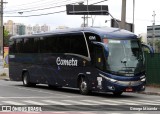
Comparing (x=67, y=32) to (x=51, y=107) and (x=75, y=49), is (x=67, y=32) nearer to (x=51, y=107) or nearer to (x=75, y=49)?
(x=75, y=49)

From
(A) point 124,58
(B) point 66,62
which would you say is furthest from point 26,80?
(A) point 124,58

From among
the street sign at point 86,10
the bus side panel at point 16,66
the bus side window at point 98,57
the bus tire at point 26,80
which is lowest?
the bus tire at point 26,80

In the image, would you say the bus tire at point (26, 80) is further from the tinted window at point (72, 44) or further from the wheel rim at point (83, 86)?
the wheel rim at point (83, 86)

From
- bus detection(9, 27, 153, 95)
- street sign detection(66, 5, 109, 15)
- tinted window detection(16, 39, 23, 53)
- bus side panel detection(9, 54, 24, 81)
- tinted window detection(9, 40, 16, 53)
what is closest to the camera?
bus detection(9, 27, 153, 95)

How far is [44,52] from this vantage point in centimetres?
2602

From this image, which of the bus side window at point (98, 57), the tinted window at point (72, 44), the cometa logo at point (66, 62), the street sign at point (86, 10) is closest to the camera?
the bus side window at point (98, 57)

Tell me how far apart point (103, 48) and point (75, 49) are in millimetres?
2497

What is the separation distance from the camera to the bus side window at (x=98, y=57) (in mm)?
20562

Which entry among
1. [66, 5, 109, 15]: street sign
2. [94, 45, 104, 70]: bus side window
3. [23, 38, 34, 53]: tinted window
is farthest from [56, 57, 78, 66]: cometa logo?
[66, 5, 109, 15]: street sign

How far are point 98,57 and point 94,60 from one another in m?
0.33

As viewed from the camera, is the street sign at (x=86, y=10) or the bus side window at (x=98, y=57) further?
the street sign at (x=86, y=10)

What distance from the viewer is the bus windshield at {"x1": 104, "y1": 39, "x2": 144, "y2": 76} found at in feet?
66.9

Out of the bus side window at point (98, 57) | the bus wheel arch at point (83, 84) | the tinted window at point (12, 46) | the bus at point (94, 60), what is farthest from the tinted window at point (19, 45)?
the bus side window at point (98, 57)

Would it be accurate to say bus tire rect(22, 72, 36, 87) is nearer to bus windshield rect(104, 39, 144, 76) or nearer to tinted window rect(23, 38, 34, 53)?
tinted window rect(23, 38, 34, 53)
